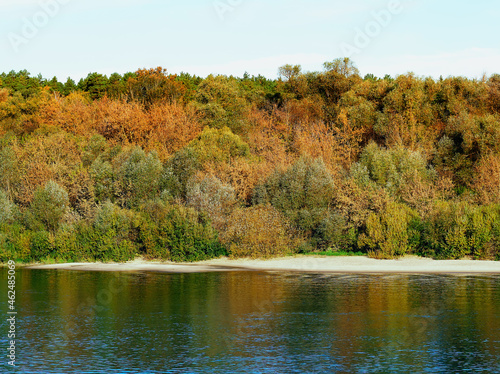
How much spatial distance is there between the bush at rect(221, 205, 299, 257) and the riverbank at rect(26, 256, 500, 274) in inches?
39.4

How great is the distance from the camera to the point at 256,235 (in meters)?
61.8

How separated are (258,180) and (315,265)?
46.6ft

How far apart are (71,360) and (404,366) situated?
14.4 meters

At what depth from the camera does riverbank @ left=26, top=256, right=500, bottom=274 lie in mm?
56219

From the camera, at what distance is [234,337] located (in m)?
31.9

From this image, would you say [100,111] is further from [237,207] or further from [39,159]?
[237,207]

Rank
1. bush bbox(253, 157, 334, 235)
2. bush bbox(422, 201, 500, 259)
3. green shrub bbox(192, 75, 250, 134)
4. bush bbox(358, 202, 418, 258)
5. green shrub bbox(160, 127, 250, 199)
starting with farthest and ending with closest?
green shrub bbox(192, 75, 250, 134) → green shrub bbox(160, 127, 250, 199) → bush bbox(253, 157, 334, 235) → bush bbox(358, 202, 418, 258) → bush bbox(422, 201, 500, 259)

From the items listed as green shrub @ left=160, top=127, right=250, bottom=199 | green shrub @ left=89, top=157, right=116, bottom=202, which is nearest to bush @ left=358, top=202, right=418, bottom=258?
green shrub @ left=160, top=127, right=250, bottom=199

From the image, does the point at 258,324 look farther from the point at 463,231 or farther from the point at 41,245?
the point at 41,245

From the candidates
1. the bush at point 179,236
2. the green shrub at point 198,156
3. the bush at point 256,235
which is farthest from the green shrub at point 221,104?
the bush at point 256,235

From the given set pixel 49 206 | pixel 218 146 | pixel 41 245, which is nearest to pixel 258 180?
pixel 218 146

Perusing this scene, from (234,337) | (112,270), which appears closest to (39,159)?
(112,270)

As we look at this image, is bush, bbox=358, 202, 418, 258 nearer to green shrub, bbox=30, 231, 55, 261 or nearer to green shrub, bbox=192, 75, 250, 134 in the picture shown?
green shrub, bbox=30, 231, 55, 261

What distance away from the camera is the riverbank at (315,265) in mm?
56219
